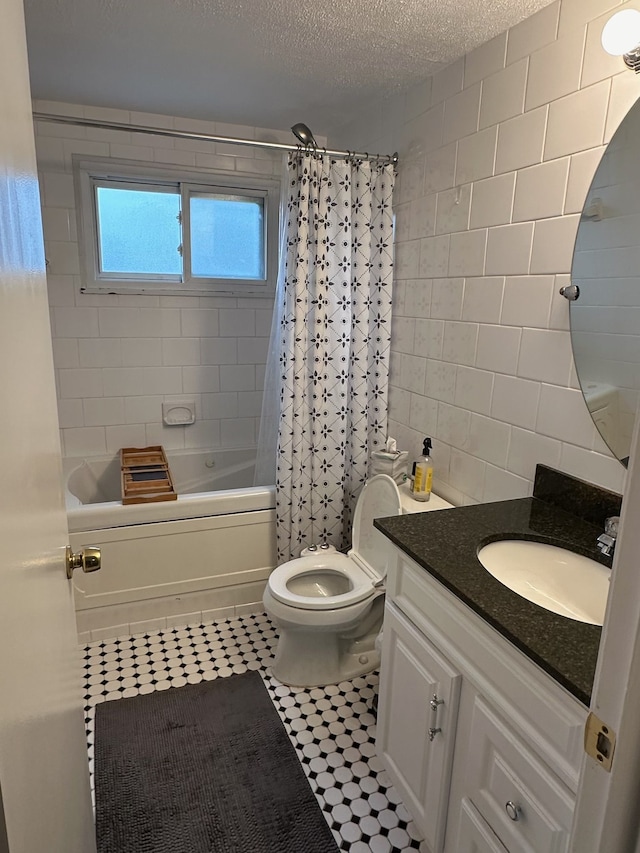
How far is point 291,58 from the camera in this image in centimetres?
208

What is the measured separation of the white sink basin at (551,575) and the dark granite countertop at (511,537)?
0.08ft

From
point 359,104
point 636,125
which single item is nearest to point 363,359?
point 359,104

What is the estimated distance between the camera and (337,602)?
200 centimetres

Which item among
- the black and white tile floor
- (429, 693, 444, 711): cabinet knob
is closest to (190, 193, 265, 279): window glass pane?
the black and white tile floor

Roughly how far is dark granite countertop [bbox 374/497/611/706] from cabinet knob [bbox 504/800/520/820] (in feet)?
1.06

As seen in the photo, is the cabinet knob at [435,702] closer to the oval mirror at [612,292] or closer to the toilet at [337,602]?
the toilet at [337,602]

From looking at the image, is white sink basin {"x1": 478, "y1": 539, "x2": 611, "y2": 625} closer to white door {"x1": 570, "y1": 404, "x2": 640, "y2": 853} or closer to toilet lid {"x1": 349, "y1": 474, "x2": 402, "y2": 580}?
toilet lid {"x1": 349, "y1": 474, "x2": 402, "y2": 580}

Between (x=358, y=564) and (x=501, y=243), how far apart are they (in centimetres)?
133

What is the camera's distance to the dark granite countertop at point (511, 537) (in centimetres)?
100

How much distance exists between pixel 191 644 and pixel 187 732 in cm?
51

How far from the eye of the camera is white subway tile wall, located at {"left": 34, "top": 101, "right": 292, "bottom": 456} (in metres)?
2.80

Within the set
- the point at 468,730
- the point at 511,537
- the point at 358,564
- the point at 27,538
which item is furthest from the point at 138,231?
the point at 468,730

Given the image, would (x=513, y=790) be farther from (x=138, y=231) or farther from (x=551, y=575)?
(x=138, y=231)

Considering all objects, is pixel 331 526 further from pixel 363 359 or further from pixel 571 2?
pixel 571 2
